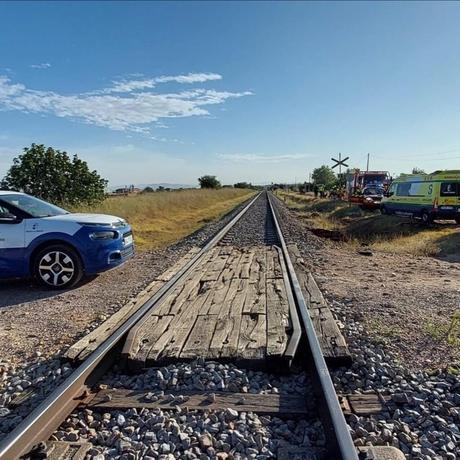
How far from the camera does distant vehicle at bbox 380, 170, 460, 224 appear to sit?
57.6 ft

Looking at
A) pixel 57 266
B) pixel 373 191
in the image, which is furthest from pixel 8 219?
pixel 373 191

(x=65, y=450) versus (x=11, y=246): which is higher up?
(x=11, y=246)

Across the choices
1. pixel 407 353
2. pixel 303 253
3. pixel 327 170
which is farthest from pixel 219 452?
pixel 327 170

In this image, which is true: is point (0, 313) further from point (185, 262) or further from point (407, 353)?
point (407, 353)

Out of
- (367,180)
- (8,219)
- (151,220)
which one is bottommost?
(151,220)

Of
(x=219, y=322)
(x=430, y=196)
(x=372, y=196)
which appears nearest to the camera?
(x=219, y=322)

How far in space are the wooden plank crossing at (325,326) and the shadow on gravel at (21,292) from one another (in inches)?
160

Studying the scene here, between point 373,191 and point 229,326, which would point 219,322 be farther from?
point 373,191

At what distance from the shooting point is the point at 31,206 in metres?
7.29

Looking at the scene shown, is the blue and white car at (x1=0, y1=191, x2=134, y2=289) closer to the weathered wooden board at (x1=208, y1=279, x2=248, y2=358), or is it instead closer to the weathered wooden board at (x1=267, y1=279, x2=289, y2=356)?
the weathered wooden board at (x1=208, y1=279, x2=248, y2=358)

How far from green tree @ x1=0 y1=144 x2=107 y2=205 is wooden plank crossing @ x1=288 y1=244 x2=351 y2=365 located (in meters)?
14.1

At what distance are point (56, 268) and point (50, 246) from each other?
389 millimetres

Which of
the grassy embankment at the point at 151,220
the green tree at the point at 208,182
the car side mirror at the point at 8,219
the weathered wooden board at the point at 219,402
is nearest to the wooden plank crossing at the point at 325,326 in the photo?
the weathered wooden board at the point at 219,402

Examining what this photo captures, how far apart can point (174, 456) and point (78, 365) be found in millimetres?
1671
